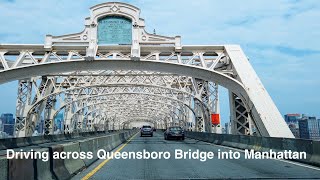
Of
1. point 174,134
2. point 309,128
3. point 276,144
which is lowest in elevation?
point 309,128

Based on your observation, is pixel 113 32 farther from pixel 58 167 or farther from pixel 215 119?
pixel 58 167

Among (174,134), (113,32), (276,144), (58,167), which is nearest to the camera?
(58,167)

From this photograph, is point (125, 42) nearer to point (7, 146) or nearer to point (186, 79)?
point (7, 146)

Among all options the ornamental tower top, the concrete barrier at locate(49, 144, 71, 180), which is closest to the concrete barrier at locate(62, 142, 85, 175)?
the concrete barrier at locate(49, 144, 71, 180)

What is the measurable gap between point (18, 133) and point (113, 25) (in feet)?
68.0

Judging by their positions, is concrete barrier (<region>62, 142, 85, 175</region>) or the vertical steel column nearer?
concrete barrier (<region>62, 142, 85, 175</region>)

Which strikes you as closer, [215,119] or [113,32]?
[113,32]

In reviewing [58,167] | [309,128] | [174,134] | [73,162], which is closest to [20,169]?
[58,167]

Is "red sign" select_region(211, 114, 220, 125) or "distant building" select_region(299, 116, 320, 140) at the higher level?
"red sign" select_region(211, 114, 220, 125)

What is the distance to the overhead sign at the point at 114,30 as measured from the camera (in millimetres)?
25500

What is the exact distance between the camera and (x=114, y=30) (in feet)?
85.0

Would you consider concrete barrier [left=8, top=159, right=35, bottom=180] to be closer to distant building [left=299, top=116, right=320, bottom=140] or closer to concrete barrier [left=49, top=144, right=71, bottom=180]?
concrete barrier [left=49, top=144, right=71, bottom=180]

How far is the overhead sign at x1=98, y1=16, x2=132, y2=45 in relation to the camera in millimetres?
25500

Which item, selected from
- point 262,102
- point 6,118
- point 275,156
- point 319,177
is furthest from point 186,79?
point 6,118
